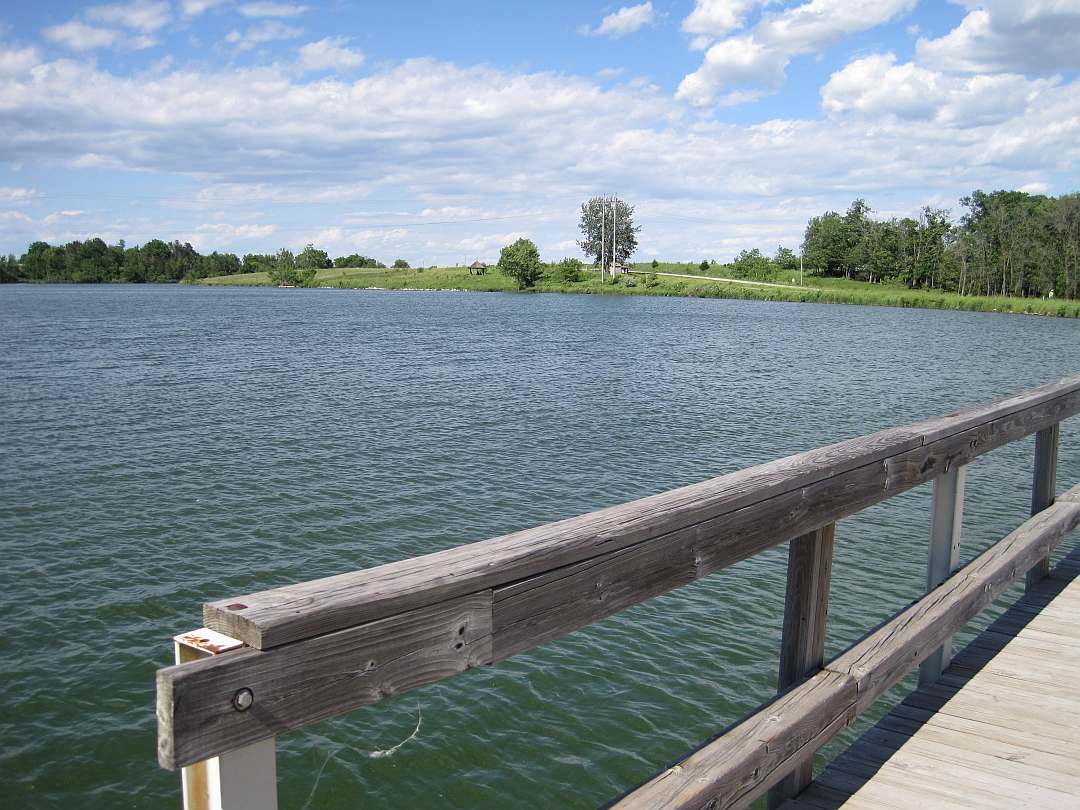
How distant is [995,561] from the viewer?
4719mm

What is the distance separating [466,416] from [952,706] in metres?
17.6

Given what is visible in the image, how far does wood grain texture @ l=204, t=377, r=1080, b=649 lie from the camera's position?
165 cm

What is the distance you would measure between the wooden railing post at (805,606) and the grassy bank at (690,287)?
290 feet

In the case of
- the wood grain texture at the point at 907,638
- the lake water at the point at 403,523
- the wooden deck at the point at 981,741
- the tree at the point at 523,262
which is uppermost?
the tree at the point at 523,262

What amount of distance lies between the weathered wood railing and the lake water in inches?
147

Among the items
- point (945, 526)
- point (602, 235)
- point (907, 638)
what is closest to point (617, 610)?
point (907, 638)

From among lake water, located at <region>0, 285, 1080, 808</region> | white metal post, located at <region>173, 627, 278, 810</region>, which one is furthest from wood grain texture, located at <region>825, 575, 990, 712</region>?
lake water, located at <region>0, 285, 1080, 808</region>

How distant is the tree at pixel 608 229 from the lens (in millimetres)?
154125

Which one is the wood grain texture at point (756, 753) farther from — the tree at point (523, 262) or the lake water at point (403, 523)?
the tree at point (523, 262)

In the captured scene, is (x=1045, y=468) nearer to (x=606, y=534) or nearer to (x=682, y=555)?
(x=682, y=555)

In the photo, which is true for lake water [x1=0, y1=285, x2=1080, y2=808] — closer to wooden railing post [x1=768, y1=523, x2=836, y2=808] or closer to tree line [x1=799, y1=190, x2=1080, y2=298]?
wooden railing post [x1=768, y1=523, x2=836, y2=808]

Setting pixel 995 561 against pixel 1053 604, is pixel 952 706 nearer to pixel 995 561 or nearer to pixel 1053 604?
pixel 995 561

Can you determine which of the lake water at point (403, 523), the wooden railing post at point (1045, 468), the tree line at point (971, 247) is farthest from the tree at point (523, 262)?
the wooden railing post at point (1045, 468)

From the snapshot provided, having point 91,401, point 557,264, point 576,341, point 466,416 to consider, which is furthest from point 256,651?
point 557,264
